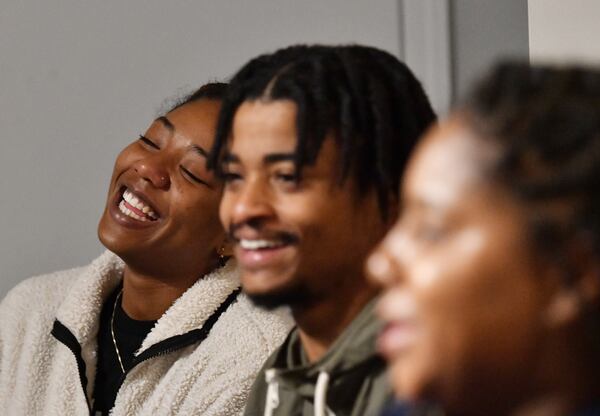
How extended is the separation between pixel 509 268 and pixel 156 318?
1044 millimetres

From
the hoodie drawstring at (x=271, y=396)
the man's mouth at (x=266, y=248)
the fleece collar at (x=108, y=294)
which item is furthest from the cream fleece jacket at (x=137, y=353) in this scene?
the man's mouth at (x=266, y=248)

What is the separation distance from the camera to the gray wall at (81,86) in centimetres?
176

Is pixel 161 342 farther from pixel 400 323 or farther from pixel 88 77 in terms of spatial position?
pixel 400 323

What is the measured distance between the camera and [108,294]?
1.57 meters

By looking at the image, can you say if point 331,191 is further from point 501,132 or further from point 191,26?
point 191,26

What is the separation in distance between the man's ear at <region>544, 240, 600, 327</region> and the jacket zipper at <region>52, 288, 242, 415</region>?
3.07 feet

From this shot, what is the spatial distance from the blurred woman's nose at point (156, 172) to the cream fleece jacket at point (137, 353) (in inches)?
5.7

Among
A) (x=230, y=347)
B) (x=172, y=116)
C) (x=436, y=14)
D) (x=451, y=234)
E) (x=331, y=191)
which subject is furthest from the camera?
(x=436, y=14)

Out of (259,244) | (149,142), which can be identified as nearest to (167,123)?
(149,142)

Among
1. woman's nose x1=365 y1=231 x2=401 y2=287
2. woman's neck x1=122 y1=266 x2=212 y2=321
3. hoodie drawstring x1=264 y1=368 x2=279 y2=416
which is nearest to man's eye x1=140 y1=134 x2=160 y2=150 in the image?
woman's neck x1=122 y1=266 x2=212 y2=321

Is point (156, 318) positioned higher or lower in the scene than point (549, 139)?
lower

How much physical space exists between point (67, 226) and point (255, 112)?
101 cm

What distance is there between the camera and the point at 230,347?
1346 millimetres

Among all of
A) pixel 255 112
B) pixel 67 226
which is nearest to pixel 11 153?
pixel 67 226
